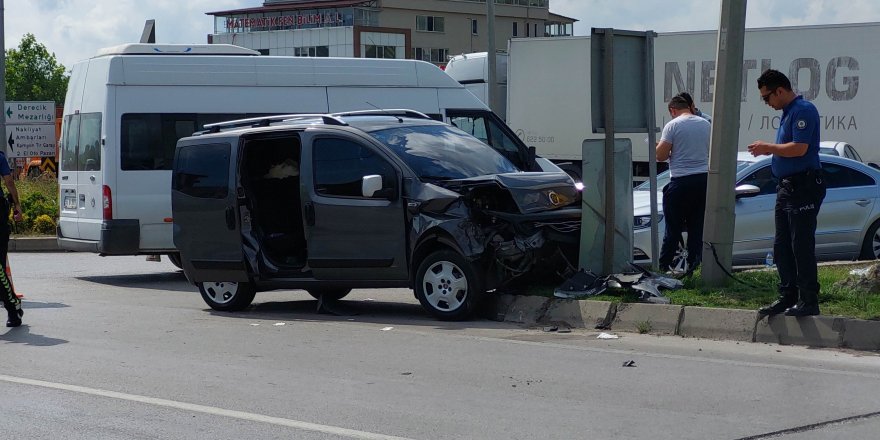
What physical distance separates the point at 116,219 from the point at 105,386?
758 centimetres

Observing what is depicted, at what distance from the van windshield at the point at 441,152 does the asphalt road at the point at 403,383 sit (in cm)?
139

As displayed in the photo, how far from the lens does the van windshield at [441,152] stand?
36.1ft

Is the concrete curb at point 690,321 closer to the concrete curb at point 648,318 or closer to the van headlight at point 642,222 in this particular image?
the concrete curb at point 648,318

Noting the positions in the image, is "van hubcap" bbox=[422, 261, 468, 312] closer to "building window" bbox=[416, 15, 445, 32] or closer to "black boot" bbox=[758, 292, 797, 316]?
"black boot" bbox=[758, 292, 797, 316]

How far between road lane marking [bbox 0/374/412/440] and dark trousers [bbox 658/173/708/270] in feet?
18.9

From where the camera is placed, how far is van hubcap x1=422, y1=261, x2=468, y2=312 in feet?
34.7

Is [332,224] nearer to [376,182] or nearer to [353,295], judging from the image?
[376,182]

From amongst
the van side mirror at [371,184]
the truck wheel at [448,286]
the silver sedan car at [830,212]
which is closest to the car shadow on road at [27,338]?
the van side mirror at [371,184]

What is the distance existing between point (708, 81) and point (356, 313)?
664 inches

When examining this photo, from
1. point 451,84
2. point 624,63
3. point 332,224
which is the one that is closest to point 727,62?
point 624,63

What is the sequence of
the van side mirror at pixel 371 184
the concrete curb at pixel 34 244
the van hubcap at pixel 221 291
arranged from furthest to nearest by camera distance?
the concrete curb at pixel 34 244, the van hubcap at pixel 221 291, the van side mirror at pixel 371 184

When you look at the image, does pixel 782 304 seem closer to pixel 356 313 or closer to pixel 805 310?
pixel 805 310

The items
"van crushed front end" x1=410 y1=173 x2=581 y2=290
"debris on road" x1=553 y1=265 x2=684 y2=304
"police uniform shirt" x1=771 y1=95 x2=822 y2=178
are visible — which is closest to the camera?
"police uniform shirt" x1=771 y1=95 x2=822 y2=178

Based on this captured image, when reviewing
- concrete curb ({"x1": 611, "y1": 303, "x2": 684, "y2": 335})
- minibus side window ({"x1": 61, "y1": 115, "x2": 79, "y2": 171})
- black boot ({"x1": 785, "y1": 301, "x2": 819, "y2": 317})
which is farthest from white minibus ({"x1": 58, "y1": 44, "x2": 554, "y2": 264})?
black boot ({"x1": 785, "y1": 301, "x2": 819, "y2": 317})
